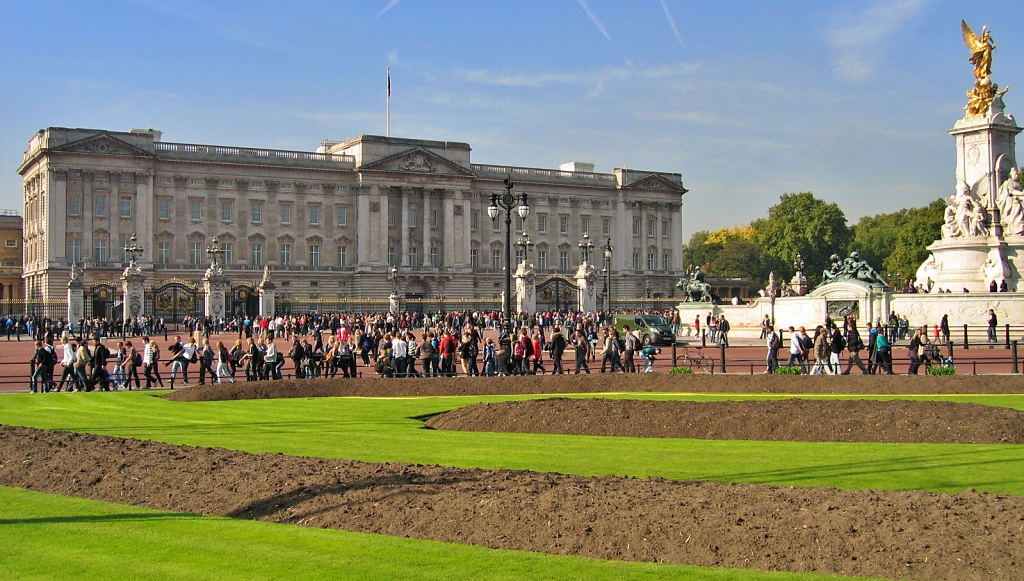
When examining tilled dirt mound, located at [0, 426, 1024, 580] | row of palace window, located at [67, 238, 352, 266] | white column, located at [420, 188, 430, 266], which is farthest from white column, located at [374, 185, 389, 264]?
tilled dirt mound, located at [0, 426, 1024, 580]

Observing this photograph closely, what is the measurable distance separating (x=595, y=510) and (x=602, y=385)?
14.4m

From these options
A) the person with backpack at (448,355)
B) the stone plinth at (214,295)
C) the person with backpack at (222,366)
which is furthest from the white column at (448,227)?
the person with backpack at (222,366)

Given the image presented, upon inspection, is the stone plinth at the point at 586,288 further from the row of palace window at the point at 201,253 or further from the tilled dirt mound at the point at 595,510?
the tilled dirt mound at the point at 595,510

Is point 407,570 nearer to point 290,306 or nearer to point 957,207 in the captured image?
point 957,207

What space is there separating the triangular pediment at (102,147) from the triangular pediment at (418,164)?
66.5ft

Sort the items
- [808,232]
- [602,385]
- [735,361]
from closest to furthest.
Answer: [602,385] → [735,361] → [808,232]

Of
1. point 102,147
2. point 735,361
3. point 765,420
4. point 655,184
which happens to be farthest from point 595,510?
point 655,184

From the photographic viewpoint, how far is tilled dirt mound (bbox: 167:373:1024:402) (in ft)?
71.5

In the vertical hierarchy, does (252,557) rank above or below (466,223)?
below

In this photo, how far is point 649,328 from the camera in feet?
143

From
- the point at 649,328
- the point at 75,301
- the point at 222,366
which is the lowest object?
the point at 222,366

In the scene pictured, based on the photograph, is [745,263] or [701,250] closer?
[745,263]

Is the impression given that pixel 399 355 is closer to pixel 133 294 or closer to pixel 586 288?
pixel 133 294

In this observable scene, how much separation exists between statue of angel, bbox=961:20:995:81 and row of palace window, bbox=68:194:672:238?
169ft
